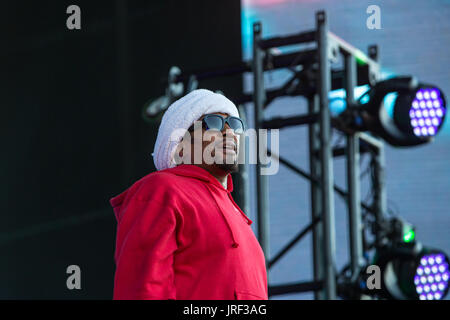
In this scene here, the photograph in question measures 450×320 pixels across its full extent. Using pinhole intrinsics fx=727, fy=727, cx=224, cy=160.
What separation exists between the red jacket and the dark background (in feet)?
10.1

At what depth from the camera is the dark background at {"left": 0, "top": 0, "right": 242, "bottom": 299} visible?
4703 mm

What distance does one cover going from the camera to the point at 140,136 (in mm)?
4730

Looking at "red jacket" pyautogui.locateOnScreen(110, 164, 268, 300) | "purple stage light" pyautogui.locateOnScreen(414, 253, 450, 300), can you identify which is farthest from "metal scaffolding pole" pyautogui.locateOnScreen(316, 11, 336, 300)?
"red jacket" pyautogui.locateOnScreen(110, 164, 268, 300)

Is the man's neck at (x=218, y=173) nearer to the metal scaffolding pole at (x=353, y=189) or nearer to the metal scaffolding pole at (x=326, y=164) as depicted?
the metal scaffolding pole at (x=326, y=164)

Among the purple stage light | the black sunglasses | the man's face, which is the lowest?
the purple stage light

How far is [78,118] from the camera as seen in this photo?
15.8 ft

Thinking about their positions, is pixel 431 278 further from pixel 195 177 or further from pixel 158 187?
pixel 158 187

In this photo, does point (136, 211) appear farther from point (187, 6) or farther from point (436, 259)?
point (187, 6)

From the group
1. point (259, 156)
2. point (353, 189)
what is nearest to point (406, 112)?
point (353, 189)

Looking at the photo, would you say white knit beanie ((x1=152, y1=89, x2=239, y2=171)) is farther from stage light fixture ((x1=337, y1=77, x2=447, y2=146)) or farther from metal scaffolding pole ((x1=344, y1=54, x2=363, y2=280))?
metal scaffolding pole ((x1=344, y1=54, x2=363, y2=280))

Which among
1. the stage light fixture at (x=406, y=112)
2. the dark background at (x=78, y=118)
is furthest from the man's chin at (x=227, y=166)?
the dark background at (x=78, y=118)

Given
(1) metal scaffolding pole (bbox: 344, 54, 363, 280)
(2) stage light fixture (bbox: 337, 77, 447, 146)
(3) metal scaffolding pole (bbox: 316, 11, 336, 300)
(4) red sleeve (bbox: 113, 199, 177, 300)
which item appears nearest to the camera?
(4) red sleeve (bbox: 113, 199, 177, 300)
